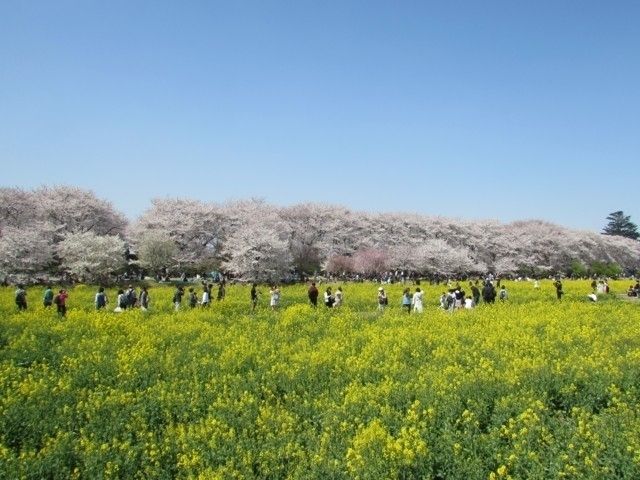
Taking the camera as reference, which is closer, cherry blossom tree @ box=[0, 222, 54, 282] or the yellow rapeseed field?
the yellow rapeseed field

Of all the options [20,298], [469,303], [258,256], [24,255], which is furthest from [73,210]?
[469,303]

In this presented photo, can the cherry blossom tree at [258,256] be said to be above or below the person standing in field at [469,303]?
above

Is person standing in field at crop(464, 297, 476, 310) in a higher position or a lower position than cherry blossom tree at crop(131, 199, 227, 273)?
lower

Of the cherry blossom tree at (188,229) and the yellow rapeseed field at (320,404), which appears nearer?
the yellow rapeseed field at (320,404)

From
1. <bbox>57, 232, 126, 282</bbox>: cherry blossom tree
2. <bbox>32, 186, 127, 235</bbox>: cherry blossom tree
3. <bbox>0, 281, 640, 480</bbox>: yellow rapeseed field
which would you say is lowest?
<bbox>0, 281, 640, 480</bbox>: yellow rapeseed field

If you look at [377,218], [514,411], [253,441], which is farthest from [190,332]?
[377,218]

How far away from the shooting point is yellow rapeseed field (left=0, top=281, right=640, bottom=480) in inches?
284

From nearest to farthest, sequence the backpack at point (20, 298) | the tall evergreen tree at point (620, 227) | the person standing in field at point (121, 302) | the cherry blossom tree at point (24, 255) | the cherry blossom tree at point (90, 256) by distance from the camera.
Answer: the backpack at point (20, 298) → the person standing in field at point (121, 302) → the cherry blossom tree at point (24, 255) → the cherry blossom tree at point (90, 256) → the tall evergreen tree at point (620, 227)

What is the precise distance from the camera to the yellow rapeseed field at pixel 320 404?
7223 mm

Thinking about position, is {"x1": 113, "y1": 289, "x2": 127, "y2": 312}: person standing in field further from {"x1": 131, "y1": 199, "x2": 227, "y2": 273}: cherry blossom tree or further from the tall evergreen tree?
the tall evergreen tree

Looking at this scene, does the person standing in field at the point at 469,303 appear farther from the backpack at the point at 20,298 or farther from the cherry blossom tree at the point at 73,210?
the cherry blossom tree at the point at 73,210

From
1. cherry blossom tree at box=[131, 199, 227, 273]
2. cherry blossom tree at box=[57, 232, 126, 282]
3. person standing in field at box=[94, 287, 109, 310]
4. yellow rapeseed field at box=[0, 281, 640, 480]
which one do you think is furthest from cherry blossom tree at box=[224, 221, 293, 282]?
yellow rapeseed field at box=[0, 281, 640, 480]

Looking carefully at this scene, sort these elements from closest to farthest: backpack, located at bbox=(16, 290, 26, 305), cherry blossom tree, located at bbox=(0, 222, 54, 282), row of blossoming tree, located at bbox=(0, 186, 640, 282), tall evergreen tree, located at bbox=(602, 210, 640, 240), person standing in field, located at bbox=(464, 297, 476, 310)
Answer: backpack, located at bbox=(16, 290, 26, 305), person standing in field, located at bbox=(464, 297, 476, 310), cherry blossom tree, located at bbox=(0, 222, 54, 282), row of blossoming tree, located at bbox=(0, 186, 640, 282), tall evergreen tree, located at bbox=(602, 210, 640, 240)

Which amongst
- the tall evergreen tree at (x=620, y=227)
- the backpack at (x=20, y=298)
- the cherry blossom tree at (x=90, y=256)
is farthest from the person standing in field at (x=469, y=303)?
the tall evergreen tree at (x=620, y=227)
